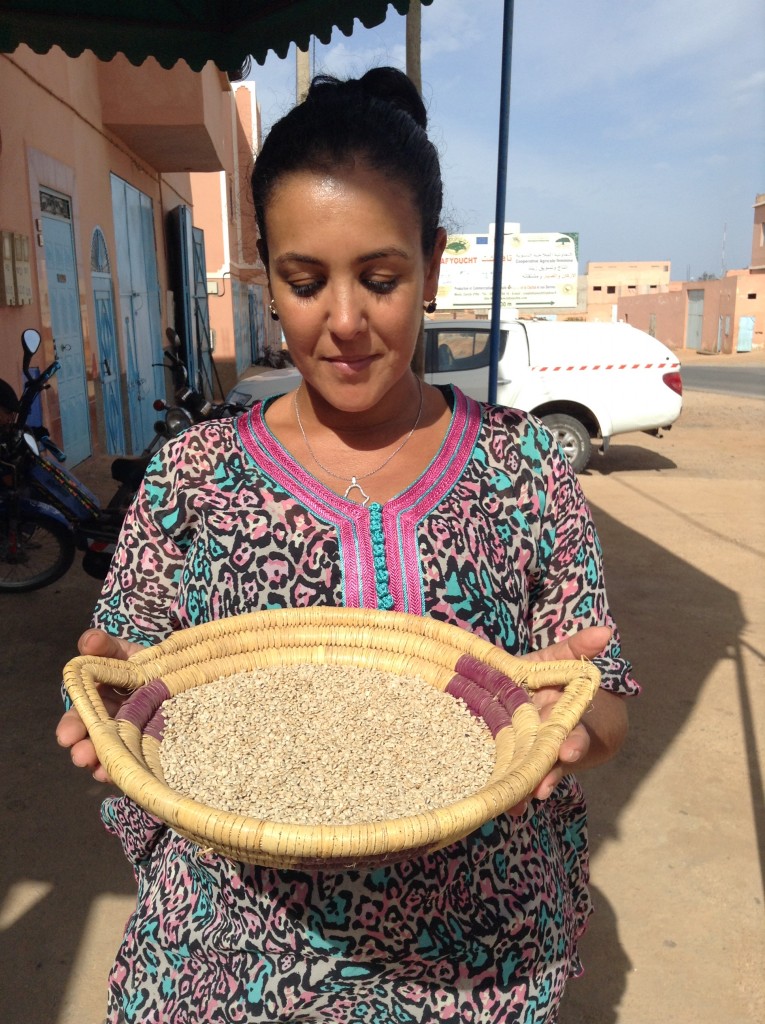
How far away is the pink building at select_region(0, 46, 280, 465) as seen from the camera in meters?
5.23

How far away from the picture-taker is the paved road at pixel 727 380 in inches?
653

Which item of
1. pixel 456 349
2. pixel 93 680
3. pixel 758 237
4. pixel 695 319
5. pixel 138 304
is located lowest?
pixel 93 680

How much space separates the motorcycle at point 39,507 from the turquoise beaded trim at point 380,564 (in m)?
3.28

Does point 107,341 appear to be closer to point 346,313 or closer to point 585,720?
point 346,313

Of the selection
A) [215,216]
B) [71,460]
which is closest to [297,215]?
[71,460]

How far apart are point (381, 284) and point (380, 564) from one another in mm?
394

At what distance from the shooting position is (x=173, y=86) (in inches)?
285

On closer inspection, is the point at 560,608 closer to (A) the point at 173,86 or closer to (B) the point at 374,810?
(B) the point at 374,810

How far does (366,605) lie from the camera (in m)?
1.17

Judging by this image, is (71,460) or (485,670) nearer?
(485,670)

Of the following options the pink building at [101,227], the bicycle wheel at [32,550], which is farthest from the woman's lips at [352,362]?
the bicycle wheel at [32,550]

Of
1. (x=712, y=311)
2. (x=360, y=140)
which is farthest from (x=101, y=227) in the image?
(x=712, y=311)

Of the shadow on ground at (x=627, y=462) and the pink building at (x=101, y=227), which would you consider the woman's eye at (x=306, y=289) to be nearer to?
the pink building at (x=101, y=227)

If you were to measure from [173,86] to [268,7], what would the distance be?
5615 mm
